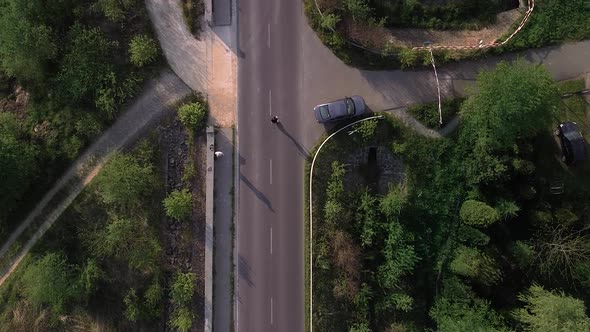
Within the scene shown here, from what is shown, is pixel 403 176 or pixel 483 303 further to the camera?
pixel 403 176

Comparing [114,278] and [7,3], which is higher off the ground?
[7,3]

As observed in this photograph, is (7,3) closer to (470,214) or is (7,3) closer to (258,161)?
(258,161)

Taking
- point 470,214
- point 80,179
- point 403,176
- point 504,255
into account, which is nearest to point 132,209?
point 80,179

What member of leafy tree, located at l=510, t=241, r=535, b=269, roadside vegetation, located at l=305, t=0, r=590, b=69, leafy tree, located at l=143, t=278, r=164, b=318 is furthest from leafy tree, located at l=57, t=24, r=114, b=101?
leafy tree, located at l=510, t=241, r=535, b=269

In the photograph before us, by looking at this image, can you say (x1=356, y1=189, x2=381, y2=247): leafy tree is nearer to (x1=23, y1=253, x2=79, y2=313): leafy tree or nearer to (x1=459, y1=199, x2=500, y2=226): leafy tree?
(x1=459, y1=199, x2=500, y2=226): leafy tree

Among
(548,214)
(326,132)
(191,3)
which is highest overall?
(191,3)

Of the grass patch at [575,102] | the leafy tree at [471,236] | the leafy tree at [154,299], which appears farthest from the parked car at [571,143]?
the leafy tree at [154,299]

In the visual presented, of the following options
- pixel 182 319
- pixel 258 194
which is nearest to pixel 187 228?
pixel 258 194
